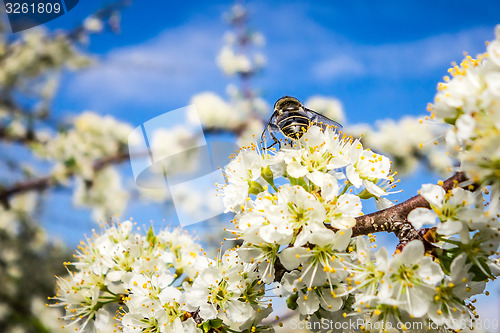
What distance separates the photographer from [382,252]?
1.09 m

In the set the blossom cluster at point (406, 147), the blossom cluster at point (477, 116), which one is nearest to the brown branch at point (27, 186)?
the blossom cluster at point (406, 147)

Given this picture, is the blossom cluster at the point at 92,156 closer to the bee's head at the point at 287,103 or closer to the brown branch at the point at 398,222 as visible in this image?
the bee's head at the point at 287,103

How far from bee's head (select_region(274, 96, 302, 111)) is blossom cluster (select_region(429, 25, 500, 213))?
588 mm

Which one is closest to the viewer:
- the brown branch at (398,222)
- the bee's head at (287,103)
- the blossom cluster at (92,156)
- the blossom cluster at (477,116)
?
the blossom cluster at (477,116)

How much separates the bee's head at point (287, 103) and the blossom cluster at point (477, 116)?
588 mm

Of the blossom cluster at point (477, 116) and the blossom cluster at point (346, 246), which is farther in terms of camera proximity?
the blossom cluster at point (346, 246)

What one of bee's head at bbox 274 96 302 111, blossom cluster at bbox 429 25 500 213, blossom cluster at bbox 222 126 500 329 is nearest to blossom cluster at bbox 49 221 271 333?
blossom cluster at bbox 222 126 500 329

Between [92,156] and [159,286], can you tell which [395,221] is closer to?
[159,286]

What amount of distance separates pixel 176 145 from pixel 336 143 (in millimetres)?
4104

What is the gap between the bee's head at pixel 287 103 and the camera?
1.57 meters

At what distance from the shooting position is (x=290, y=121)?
1.48 metres

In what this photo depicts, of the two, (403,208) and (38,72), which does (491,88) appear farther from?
(38,72)

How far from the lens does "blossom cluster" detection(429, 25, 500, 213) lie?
2.93 feet

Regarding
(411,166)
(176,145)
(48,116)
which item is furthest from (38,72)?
(411,166)
